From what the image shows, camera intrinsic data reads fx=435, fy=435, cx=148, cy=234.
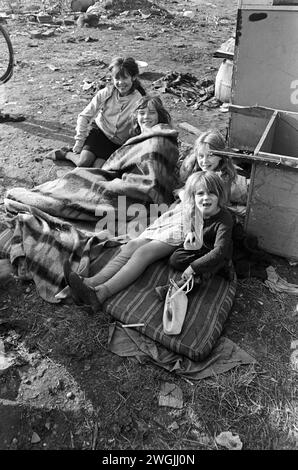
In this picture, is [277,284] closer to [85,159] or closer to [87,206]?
[87,206]

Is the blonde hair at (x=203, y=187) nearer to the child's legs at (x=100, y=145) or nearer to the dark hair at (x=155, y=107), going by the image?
the dark hair at (x=155, y=107)

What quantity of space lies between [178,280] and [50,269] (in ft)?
2.96

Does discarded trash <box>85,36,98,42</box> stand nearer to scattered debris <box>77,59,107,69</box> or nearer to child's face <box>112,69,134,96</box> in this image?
scattered debris <box>77,59,107,69</box>

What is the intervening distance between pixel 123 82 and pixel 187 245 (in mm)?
1876

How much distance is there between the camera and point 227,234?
2.74 metres

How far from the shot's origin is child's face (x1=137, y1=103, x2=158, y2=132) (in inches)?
147

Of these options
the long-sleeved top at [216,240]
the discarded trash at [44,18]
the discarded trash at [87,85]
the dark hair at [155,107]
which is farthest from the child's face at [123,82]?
the discarded trash at [44,18]

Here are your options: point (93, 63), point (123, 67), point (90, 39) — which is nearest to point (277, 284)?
point (123, 67)

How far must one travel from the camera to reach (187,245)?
2.84m

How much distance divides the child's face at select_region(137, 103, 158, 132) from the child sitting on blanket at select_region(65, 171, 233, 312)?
110 cm

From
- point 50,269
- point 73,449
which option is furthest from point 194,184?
point 73,449

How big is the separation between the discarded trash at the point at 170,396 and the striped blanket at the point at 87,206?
38.9 inches

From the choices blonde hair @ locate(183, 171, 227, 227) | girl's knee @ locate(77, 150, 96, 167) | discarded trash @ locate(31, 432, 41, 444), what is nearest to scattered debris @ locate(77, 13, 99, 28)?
girl's knee @ locate(77, 150, 96, 167)

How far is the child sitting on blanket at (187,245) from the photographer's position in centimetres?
272
